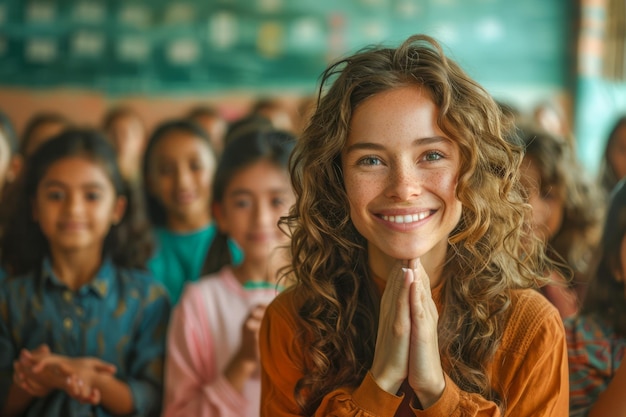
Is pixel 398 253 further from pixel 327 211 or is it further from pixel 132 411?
pixel 132 411

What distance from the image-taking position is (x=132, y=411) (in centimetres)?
157

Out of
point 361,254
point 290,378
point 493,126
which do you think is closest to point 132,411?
point 290,378

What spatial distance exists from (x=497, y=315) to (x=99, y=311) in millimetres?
920

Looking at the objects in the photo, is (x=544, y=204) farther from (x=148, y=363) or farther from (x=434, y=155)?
(x=148, y=363)

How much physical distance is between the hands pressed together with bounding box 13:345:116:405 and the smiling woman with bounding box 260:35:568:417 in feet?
2.01

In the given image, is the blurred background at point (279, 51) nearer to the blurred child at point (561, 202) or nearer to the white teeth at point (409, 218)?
the blurred child at point (561, 202)

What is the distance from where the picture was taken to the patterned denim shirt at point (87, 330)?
62.1 inches

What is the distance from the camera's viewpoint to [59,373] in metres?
1.54

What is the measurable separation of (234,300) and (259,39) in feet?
3.09

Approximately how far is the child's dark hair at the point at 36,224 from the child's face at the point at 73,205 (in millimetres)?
18

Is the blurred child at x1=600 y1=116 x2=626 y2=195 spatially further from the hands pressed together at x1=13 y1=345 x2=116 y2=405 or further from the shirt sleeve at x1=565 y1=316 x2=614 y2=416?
the hands pressed together at x1=13 y1=345 x2=116 y2=405

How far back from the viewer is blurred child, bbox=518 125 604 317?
1.61 metres

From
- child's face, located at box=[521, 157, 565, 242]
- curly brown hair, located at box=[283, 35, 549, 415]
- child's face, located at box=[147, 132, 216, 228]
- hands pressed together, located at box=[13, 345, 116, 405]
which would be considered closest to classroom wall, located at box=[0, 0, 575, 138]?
child's face, located at box=[147, 132, 216, 228]

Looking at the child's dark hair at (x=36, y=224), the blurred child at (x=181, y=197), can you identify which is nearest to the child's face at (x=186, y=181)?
the blurred child at (x=181, y=197)
